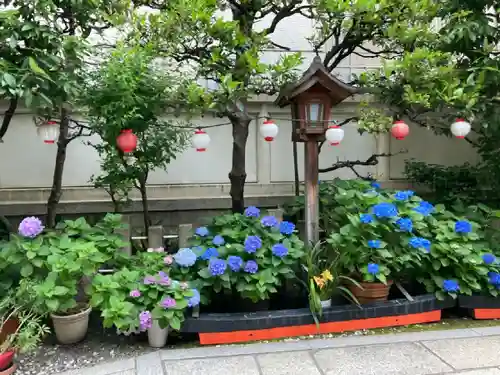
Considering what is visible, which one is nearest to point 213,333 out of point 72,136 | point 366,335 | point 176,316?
point 176,316

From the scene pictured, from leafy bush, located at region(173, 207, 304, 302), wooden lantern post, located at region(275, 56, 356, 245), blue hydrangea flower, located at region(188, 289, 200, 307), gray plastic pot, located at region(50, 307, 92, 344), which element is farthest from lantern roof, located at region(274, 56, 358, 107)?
gray plastic pot, located at region(50, 307, 92, 344)

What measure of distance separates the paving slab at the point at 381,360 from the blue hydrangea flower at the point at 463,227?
1.27 metres

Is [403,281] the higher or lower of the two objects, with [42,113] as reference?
lower

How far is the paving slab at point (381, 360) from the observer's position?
3.36 m

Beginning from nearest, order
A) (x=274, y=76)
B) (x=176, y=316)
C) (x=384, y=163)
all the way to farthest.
→ (x=176, y=316), (x=274, y=76), (x=384, y=163)

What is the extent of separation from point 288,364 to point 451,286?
185 centimetres

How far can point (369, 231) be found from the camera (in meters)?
4.09

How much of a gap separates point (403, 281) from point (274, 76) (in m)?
2.53

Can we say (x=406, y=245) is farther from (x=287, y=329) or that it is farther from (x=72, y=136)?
(x=72, y=136)

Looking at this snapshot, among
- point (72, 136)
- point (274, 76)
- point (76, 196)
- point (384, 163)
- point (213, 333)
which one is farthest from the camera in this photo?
point (384, 163)

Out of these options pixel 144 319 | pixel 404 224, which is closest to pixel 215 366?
pixel 144 319

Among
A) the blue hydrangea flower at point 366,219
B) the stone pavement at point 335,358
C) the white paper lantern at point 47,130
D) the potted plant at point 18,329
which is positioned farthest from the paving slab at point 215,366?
the white paper lantern at point 47,130

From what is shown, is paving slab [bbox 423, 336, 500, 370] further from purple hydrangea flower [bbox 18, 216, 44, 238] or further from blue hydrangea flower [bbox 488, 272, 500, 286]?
purple hydrangea flower [bbox 18, 216, 44, 238]

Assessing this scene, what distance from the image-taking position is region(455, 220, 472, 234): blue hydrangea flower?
4.29 metres
